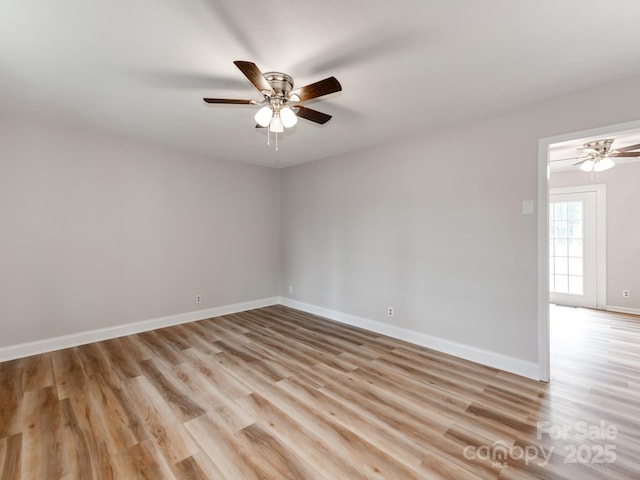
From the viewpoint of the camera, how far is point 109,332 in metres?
3.62

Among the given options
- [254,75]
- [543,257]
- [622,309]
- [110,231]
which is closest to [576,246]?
[622,309]

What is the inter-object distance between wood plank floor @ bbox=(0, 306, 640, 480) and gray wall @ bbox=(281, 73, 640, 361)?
1.72 ft

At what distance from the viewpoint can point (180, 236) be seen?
424 cm

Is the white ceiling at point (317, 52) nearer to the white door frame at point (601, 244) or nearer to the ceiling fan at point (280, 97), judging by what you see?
the ceiling fan at point (280, 97)

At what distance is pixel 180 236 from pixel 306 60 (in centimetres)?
322

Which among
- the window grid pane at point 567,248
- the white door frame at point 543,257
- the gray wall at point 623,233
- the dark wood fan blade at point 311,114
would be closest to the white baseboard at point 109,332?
the dark wood fan blade at point 311,114

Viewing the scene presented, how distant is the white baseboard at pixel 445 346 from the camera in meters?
2.70

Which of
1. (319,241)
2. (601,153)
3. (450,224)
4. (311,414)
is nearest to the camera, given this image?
(311,414)

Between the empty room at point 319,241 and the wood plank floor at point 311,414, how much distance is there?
0.02m

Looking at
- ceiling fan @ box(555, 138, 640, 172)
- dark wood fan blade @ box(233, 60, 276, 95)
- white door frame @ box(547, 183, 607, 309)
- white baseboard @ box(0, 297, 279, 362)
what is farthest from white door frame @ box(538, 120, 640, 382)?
white baseboard @ box(0, 297, 279, 362)

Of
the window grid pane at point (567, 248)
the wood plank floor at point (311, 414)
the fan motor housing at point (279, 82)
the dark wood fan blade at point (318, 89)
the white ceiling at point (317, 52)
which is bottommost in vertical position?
the wood plank floor at point (311, 414)

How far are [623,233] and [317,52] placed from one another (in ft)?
19.4

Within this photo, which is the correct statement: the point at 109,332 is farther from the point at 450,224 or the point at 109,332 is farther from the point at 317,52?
the point at 450,224

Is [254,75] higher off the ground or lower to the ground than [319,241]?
higher
